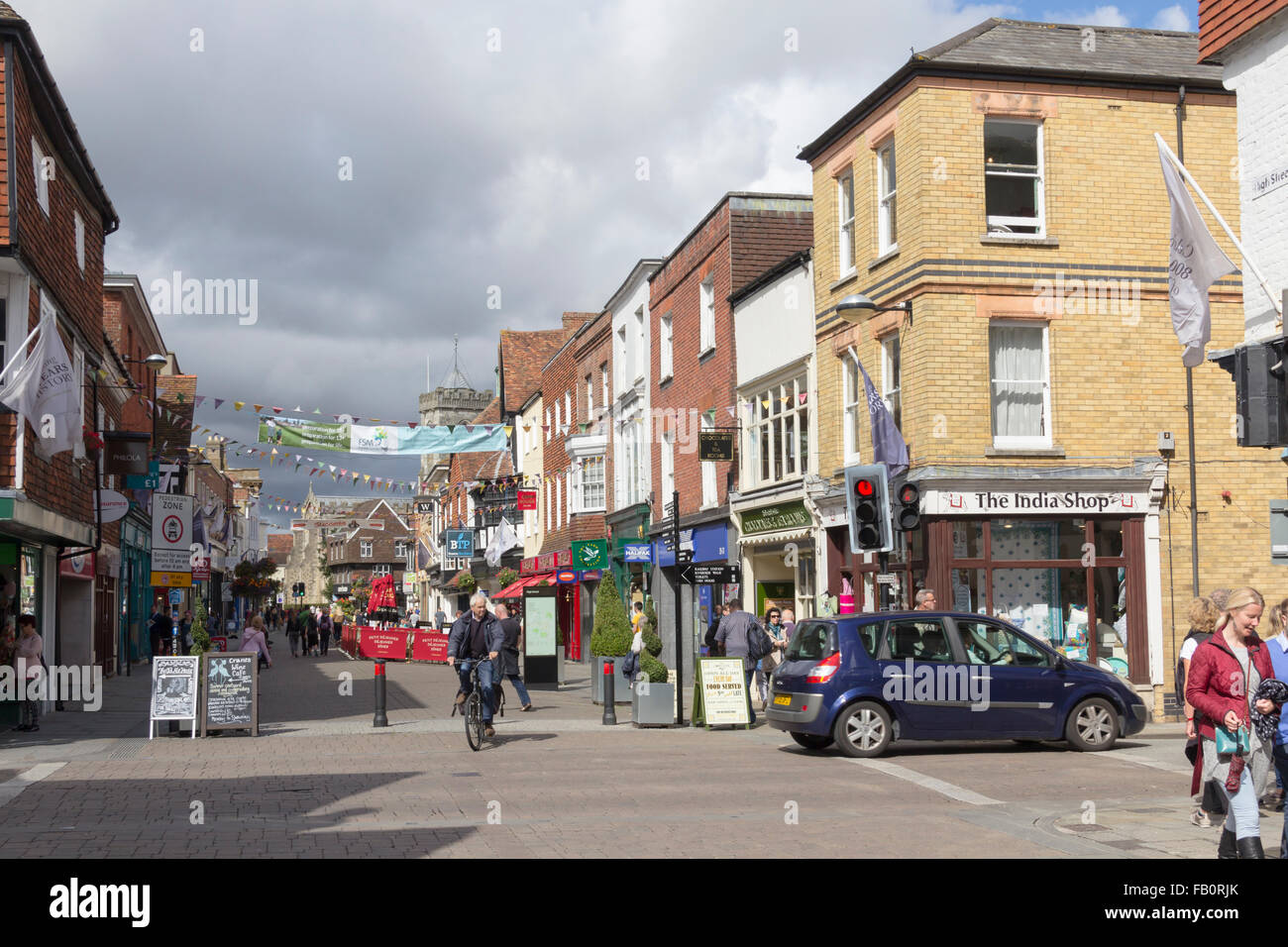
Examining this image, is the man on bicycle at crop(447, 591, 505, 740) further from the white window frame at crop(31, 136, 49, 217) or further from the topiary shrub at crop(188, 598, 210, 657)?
the white window frame at crop(31, 136, 49, 217)

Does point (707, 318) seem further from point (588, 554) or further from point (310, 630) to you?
point (310, 630)

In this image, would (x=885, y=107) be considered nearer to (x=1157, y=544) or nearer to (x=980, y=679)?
(x=1157, y=544)

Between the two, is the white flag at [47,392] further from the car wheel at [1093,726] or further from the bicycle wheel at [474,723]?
the car wheel at [1093,726]

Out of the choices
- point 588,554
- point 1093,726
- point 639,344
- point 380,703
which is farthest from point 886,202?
point 639,344

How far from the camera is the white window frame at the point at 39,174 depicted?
1948cm

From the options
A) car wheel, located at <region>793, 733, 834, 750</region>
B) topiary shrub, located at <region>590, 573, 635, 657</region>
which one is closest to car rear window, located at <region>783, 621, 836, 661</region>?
car wheel, located at <region>793, 733, 834, 750</region>

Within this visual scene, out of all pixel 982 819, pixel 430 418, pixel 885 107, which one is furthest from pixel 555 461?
pixel 430 418

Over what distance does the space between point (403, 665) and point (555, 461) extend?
28.2 feet

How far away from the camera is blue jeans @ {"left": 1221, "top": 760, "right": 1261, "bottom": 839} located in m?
8.45

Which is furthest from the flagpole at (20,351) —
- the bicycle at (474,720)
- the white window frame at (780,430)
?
the white window frame at (780,430)

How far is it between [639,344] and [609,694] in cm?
1727

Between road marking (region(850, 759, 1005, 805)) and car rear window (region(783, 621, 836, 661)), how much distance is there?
128 cm

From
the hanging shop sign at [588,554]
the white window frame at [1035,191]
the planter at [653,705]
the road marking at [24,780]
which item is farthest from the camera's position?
the hanging shop sign at [588,554]

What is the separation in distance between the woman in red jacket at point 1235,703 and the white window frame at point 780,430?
15.7m
